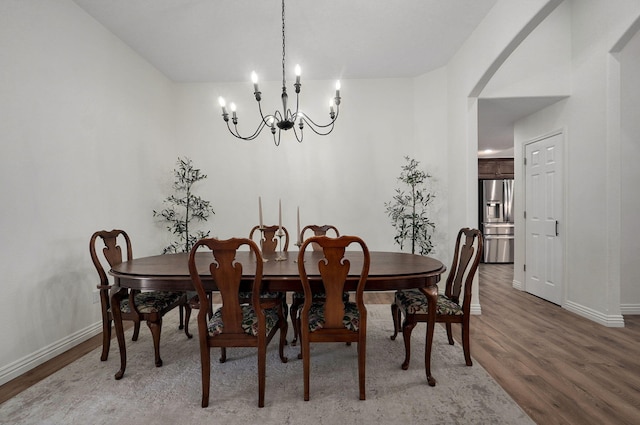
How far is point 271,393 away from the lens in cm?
185

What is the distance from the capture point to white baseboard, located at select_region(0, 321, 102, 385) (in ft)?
6.64

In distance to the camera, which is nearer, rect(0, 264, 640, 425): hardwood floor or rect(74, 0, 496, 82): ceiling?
rect(0, 264, 640, 425): hardwood floor

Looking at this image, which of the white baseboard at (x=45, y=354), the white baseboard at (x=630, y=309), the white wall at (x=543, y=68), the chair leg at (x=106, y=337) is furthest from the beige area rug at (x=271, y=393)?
the white wall at (x=543, y=68)

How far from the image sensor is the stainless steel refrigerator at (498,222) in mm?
6387

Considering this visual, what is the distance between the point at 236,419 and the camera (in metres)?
1.62

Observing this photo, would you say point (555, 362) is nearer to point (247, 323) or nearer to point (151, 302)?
point (247, 323)

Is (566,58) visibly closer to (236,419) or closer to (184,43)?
(184,43)

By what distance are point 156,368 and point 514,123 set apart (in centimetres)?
532

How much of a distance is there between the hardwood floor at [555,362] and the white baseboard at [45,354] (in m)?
0.05

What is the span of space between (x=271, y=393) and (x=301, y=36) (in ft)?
10.8

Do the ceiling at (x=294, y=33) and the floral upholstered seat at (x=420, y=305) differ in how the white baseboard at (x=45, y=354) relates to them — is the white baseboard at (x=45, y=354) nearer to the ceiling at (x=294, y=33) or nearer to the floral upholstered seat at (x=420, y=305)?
the floral upholstered seat at (x=420, y=305)

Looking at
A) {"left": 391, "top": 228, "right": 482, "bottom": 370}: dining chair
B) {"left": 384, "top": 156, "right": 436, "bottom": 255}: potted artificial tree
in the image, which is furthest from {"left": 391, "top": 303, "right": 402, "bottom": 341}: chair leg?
{"left": 384, "top": 156, "right": 436, "bottom": 255}: potted artificial tree

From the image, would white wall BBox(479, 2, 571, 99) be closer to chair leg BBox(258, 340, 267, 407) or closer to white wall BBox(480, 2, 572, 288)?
white wall BBox(480, 2, 572, 288)

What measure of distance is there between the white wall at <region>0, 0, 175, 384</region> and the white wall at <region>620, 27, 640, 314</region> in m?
5.42
